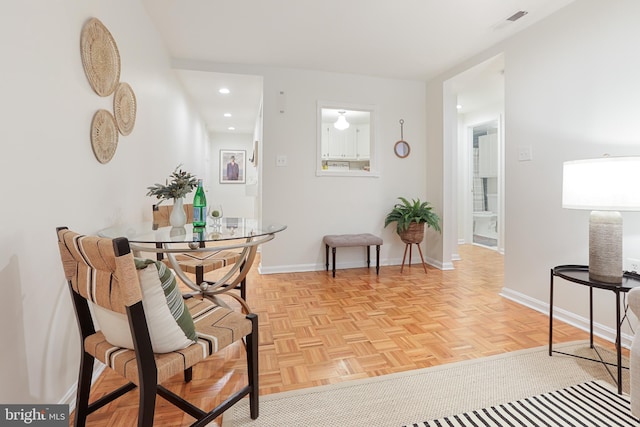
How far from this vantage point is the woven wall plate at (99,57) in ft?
5.12

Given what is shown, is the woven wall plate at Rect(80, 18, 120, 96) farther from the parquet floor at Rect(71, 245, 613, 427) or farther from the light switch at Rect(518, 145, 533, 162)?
the light switch at Rect(518, 145, 533, 162)

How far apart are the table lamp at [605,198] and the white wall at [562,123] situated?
1.75ft

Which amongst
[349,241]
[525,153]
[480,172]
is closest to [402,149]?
[349,241]

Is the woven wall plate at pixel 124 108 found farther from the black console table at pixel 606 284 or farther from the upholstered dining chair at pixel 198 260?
the black console table at pixel 606 284

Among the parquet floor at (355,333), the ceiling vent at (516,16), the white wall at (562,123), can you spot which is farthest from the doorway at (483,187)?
the ceiling vent at (516,16)

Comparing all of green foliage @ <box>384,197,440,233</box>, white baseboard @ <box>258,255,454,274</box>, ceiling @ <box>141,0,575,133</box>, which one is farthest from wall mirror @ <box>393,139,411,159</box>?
white baseboard @ <box>258,255,454,274</box>

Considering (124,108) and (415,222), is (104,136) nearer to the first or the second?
(124,108)

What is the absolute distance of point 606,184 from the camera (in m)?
1.58

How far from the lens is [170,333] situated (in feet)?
3.32

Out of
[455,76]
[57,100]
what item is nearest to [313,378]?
[57,100]

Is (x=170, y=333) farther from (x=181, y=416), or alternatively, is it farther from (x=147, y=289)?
(x=181, y=416)

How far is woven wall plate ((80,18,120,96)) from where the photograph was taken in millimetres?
1562

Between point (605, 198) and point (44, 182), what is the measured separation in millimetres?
2542

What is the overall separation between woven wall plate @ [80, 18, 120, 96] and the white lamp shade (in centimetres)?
261
